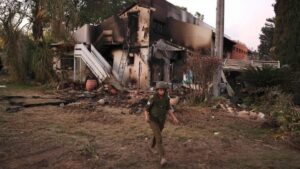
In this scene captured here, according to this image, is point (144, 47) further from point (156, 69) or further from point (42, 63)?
point (42, 63)

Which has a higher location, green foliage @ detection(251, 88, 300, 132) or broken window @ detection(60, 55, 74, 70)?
broken window @ detection(60, 55, 74, 70)

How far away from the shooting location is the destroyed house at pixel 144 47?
67.3 ft

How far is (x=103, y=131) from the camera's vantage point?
29.7 feet

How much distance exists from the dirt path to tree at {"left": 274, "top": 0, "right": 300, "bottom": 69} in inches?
424

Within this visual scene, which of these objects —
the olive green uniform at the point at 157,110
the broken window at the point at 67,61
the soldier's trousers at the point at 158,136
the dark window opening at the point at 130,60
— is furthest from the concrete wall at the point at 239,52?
the soldier's trousers at the point at 158,136

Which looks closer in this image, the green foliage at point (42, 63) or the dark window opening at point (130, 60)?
the green foliage at point (42, 63)

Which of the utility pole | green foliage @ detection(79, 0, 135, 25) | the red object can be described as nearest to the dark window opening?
the red object

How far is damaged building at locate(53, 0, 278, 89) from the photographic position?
20516 millimetres

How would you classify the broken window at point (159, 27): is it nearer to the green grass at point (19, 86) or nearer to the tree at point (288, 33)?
the tree at point (288, 33)

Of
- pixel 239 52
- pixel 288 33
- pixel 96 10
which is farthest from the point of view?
pixel 96 10

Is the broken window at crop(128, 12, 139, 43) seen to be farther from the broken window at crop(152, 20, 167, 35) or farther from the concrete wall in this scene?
the concrete wall

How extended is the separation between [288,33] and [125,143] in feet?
53.1

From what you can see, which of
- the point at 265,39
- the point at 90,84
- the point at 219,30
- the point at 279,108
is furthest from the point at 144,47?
the point at 265,39

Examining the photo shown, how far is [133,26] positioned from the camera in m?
21.3
